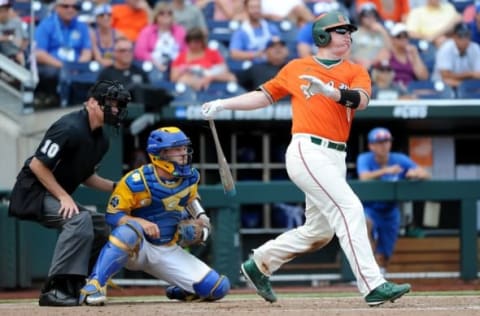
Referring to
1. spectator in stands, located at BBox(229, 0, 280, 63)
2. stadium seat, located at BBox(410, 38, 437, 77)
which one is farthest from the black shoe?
stadium seat, located at BBox(410, 38, 437, 77)

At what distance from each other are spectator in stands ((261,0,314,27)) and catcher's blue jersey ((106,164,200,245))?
5226 mm

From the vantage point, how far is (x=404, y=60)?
37.7 feet

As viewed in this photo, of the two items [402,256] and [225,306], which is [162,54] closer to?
[402,256]

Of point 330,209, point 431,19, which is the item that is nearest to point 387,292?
point 330,209

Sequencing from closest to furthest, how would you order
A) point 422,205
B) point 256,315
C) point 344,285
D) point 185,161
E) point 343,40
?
point 256,315, point 343,40, point 185,161, point 344,285, point 422,205

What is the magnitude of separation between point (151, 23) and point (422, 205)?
3327mm

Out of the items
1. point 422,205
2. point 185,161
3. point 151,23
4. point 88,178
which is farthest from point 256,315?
point 151,23

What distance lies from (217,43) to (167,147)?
4773 mm

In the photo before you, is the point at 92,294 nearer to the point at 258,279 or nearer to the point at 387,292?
the point at 258,279

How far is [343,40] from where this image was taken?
654cm

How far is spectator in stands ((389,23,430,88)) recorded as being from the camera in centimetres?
1141

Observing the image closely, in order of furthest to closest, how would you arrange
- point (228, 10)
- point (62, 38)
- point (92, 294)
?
1. point (228, 10)
2. point (62, 38)
3. point (92, 294)

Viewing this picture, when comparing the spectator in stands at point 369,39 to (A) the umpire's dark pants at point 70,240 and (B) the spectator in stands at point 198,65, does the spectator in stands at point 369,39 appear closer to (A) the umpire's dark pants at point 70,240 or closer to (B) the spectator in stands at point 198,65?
(B) the spectator in stands at point 198,65

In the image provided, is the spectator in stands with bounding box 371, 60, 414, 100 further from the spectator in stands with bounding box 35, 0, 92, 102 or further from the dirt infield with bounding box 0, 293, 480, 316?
the dirt infield with bounding box 0, 293, 480, 316
